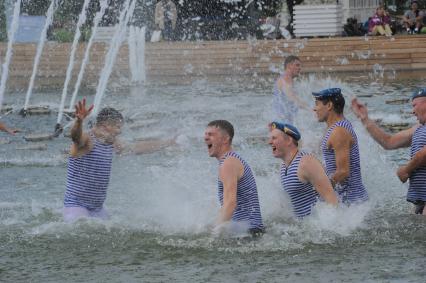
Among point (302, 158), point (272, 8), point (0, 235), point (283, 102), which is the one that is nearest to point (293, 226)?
point (302, 158)

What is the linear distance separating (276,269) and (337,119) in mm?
1746

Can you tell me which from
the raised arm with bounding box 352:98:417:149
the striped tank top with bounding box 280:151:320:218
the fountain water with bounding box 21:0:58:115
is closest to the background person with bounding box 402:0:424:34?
the fountain water with bounding box 21:0:58:115

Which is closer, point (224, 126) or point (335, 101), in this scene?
point (224, 126)

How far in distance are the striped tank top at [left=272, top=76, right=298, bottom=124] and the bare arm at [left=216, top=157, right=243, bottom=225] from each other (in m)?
5.68

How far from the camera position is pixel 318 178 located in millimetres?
7930

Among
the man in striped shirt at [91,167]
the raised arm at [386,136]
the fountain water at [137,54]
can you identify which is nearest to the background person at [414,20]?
the fountain water at [137,54]

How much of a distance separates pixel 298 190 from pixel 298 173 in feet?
0.67

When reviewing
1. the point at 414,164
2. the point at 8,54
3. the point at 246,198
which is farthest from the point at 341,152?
the point at 8,54

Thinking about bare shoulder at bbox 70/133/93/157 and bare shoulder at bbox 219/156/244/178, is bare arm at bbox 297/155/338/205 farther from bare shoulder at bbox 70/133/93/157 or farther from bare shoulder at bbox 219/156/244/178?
bare shoulder at bbox 70/133/93/157

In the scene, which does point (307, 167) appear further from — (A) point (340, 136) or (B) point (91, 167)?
(B) point (91, 167)

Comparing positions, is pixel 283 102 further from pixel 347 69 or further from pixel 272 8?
pixel 272 8

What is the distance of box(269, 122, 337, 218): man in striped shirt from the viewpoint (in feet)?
26.0

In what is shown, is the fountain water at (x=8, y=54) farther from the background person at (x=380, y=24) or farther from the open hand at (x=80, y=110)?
the open hand at (x=80, y=110)

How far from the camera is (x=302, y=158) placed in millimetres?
8047
